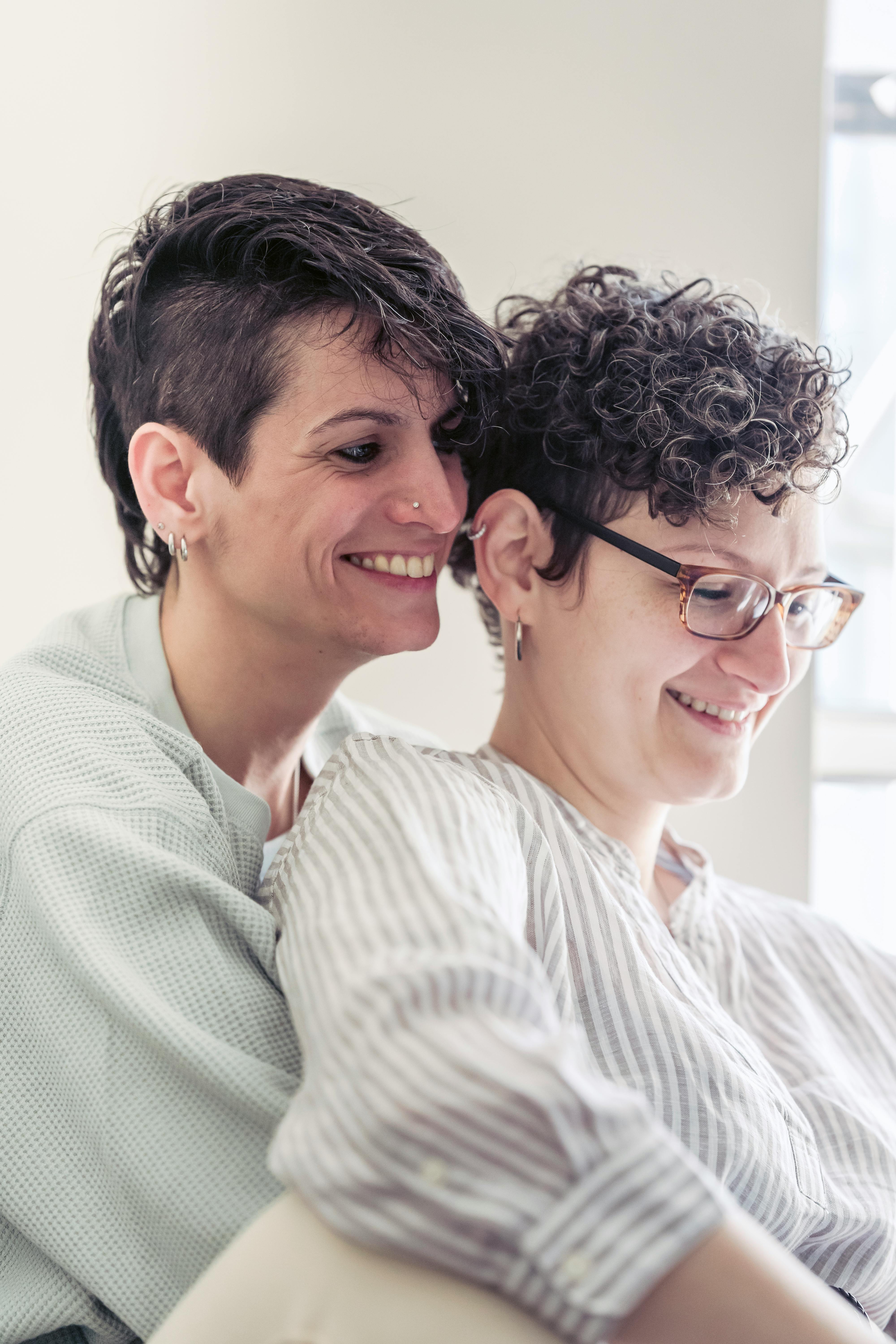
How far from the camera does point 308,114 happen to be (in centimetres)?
194

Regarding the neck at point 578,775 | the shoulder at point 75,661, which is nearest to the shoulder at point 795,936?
the neck at point 578,775

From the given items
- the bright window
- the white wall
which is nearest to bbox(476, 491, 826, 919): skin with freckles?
the white wall

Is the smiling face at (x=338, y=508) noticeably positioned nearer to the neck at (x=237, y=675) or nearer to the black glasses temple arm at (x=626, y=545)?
the neck at (x=237, y=675)

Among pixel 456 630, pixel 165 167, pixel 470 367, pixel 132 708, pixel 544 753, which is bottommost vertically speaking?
pixel 456 630

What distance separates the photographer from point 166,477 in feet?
4.71

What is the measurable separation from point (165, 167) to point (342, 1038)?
176 cm

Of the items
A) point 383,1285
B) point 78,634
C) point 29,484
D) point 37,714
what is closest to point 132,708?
point 37,714

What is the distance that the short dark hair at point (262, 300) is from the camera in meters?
1.31

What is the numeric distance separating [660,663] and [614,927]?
309 mm

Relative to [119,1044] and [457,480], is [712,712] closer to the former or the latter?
[457,480]

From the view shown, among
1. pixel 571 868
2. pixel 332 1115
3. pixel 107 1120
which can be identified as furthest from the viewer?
pixel 571 868

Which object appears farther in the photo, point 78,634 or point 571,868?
point 78,634

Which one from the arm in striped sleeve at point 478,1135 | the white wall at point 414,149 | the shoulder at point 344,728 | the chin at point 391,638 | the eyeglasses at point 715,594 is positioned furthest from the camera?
the white wall at point 414,149

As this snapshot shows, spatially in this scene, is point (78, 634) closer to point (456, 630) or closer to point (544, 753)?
point (544, 753)
